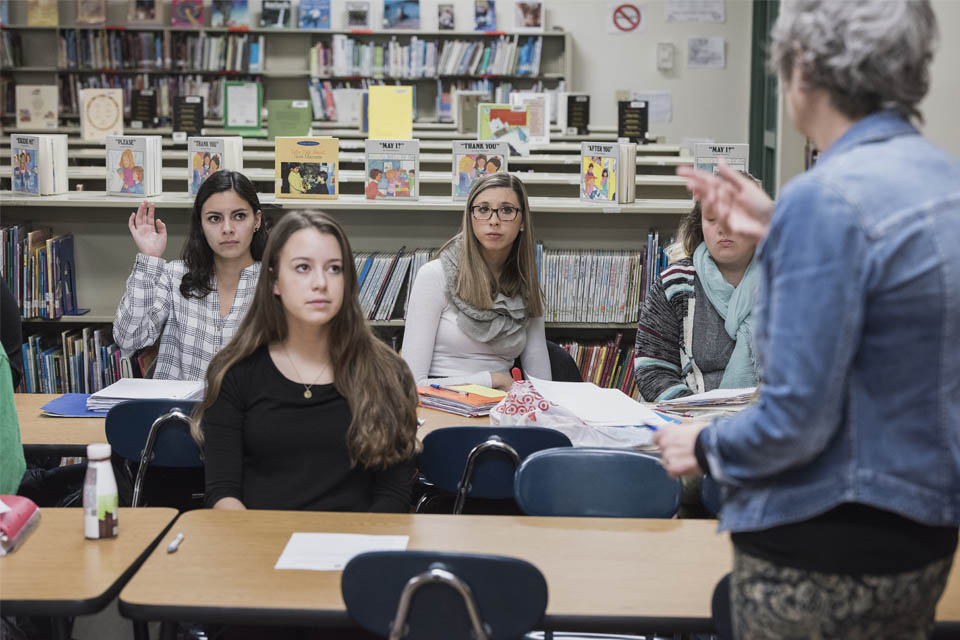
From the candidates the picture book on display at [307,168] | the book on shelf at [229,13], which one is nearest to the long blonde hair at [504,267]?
the picture book on display at [307,168]

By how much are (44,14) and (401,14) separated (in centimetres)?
294

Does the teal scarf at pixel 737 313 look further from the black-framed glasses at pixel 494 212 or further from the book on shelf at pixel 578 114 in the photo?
the book on shelf at pixel 578 114

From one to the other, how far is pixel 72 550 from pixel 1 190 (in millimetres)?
2964

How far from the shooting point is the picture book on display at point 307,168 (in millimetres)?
3959

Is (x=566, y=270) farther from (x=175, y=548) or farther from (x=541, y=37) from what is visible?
(x=541, y=37)

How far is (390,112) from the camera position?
4141 millimetres

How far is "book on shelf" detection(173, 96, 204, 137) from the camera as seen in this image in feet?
15.0

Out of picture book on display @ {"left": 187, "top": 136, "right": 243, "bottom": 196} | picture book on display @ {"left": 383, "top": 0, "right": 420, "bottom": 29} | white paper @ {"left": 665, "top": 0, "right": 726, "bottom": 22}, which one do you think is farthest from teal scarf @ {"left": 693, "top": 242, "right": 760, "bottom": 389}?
white paper @ {"left": 665, "top": 0, "right": 726, "bottom": 22}

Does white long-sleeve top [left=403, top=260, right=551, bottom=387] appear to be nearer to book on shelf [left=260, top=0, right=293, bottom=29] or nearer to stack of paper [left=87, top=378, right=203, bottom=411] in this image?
stack of paper [left=87, top=378, right=203, bottom=411]

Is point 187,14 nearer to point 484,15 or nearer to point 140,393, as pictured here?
point 484,15

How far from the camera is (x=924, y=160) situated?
1171 millimetres

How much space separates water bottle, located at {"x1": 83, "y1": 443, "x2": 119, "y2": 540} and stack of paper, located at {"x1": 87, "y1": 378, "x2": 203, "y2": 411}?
876mm

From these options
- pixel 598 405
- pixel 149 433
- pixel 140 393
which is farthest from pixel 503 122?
pixel 149 433

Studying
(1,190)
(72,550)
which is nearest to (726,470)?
(72,550)
